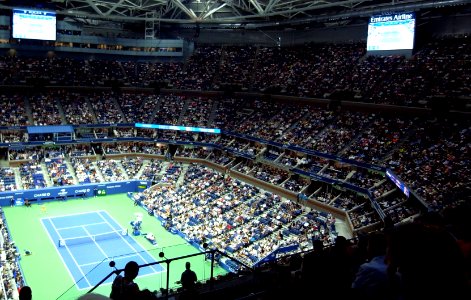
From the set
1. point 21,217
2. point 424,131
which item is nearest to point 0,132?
point 21,217

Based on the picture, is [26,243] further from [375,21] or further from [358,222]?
[375,21]

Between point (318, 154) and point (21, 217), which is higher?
point (318, 154)

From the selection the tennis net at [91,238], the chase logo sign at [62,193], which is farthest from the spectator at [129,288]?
the chase logo sign at [62,193]

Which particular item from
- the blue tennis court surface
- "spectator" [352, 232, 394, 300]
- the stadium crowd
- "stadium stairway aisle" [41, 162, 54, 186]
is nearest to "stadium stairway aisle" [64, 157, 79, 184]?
the stadium crowd

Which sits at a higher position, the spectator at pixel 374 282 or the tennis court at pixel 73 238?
the spectator at pixel 374 282

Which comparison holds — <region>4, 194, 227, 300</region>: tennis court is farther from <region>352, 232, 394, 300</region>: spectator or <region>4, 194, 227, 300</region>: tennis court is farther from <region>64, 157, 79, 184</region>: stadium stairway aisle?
<region>352, 232, 394, 300</region>: spectator

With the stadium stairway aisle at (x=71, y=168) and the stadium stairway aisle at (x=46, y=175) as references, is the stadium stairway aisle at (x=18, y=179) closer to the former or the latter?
the stadium stairway aisle at (x=46, y=175)

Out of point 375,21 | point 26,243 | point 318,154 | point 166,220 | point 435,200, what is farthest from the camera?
point 375,21
